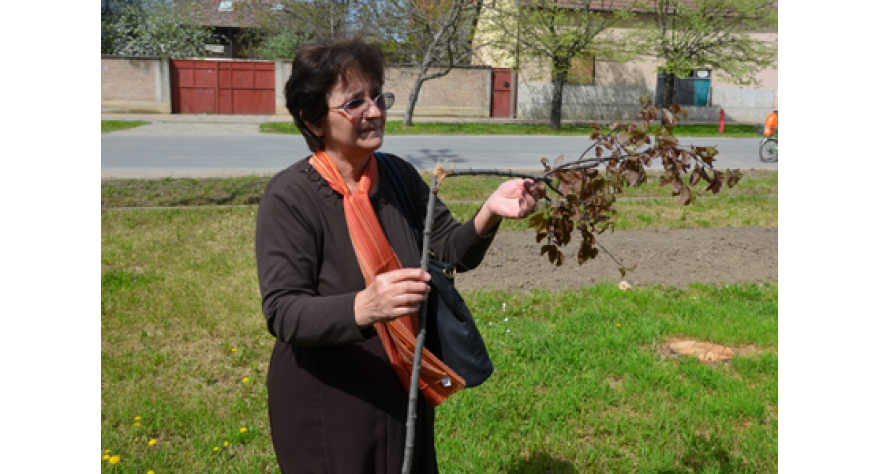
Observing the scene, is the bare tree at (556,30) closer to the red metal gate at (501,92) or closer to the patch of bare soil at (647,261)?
the red metal gate at (501,92)

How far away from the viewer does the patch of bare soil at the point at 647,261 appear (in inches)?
268

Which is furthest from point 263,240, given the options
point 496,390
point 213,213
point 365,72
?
point 213,213

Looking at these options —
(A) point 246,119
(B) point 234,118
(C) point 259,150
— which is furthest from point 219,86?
(C) point 259,150

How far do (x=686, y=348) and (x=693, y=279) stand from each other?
1.84 metres

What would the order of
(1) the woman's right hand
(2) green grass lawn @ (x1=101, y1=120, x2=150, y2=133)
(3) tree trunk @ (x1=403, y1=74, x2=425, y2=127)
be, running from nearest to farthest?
(1) the woman's right hand
(2) green grass lawn @ (x1=101, y1=120, x2=150, y2=133)
(3) tree trunk @ (x1=403, y1=74, x2=425, y2=127)

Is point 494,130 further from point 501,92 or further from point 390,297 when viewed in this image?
point 390,297

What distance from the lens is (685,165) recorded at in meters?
2.21

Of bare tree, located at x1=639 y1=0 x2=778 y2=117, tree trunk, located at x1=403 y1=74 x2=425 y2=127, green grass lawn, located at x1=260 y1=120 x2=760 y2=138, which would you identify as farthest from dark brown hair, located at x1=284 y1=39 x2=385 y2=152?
bare tree, located at x1=639 y1=0 x2=778 y2=117

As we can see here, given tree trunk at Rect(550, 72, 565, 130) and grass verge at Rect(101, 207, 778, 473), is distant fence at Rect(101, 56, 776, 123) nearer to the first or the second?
tree trunk at Rect(550, 72, 565, 130)

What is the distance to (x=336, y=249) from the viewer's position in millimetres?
2168

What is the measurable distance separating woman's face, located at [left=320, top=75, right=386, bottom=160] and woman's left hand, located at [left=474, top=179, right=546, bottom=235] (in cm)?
42

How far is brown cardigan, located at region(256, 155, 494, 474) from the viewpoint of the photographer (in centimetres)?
208

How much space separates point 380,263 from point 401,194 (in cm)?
33

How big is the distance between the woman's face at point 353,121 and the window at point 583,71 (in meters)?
29.5
